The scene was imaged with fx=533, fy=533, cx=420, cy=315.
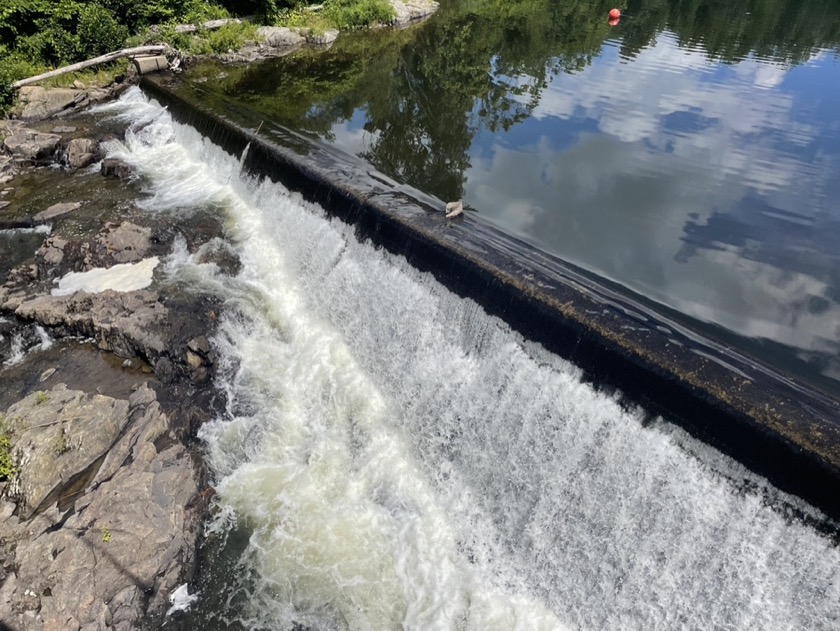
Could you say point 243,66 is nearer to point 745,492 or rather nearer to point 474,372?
point 474,372

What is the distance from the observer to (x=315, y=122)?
12523mm

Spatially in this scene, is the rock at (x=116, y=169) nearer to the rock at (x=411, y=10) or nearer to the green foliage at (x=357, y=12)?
the green foliage at (x=357, y=12)

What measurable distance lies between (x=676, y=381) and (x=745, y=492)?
1.00 meters

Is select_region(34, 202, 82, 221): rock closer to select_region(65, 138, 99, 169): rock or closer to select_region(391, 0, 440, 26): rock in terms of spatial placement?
select_region(65, 138, 99, 169): rock

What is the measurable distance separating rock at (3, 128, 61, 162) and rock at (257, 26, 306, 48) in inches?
355

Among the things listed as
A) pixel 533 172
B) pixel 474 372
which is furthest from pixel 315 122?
pixel 474 372

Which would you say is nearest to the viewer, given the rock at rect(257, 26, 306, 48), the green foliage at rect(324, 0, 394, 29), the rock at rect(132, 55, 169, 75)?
the rock at rect(132, 55, 169, 75)

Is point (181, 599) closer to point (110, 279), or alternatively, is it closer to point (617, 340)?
point (617, 340)

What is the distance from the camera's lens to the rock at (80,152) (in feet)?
40.6

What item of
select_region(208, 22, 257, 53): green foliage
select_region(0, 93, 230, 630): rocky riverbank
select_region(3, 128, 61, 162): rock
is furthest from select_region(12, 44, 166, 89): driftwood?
select_region(0, 93, 230, 630): rocky riverbank

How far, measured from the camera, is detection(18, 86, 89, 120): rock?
572 inches

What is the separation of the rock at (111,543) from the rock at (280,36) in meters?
17.1

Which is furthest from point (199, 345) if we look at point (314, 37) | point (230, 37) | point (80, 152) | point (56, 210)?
point (314, 37)

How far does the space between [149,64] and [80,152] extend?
551 centimetres
